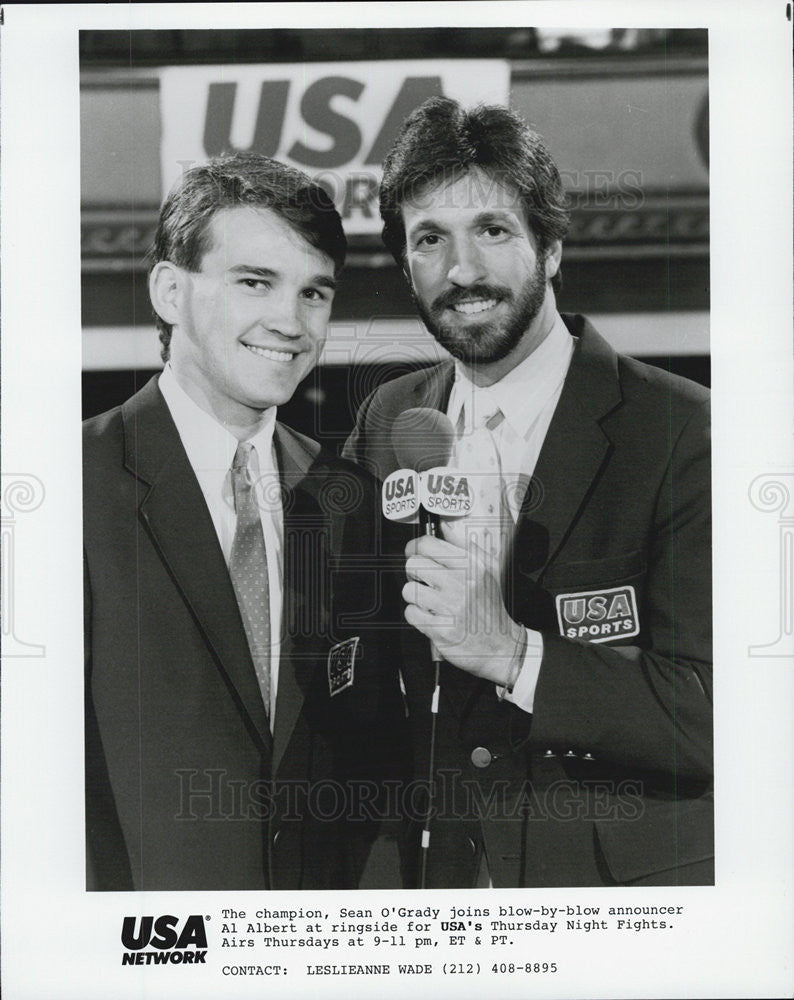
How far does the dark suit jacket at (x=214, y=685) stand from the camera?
3104mm

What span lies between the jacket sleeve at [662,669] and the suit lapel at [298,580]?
0.73 metres

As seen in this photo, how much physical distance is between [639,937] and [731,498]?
1441mm

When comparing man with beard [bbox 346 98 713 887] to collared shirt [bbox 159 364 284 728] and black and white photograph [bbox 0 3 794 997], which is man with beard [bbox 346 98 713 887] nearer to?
black and white photograph [bbox 0 3 794 997]

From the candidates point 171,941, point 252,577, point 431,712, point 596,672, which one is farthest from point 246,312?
point 171,941

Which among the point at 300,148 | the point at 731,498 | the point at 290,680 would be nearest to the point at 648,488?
the point at 731,498

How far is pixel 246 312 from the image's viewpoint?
3.11 metres

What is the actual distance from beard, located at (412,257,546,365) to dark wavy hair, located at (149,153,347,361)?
0.34 metres

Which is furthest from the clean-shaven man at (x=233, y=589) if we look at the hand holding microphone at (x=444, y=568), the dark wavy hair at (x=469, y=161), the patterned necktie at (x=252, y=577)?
the dark wavy hair at (x=469, y=161)

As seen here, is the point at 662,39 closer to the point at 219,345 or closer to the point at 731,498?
the point at 731,498

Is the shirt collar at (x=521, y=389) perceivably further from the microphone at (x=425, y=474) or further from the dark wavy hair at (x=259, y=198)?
the dark wavy hair at (x=259, y=198)

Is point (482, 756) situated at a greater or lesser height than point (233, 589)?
lesser

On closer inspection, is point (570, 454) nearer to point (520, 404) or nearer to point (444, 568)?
point (520, 404)

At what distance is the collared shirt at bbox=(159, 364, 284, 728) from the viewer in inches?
123

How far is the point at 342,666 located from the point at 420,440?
756 millimetres
